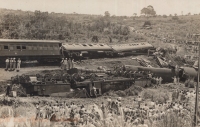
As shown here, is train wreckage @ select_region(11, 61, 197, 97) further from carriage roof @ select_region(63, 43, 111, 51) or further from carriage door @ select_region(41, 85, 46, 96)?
carriage roof @ select_region(63, 43, 111, 51)

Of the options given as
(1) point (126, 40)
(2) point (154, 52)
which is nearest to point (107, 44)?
(1) point (126, 40)

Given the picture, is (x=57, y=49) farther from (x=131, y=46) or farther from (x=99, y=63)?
(x=131, y=46)

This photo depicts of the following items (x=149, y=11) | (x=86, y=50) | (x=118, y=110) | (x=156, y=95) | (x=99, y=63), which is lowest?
(x=118, y=110)

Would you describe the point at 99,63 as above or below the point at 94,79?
above

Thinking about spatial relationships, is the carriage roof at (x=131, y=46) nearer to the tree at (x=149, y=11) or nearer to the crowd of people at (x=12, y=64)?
the tree at (x=149, y=11)

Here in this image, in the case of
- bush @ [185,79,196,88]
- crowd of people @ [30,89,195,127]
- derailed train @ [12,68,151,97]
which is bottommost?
crowd of people @ [30,89,195,127]

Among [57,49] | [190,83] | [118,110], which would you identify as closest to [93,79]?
[118,110]

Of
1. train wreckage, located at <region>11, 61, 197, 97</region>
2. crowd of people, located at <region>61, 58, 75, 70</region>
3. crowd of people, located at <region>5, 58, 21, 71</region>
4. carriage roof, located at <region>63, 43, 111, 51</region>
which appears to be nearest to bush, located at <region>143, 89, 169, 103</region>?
train wreckage, located at <region>11, 61, 197, 97</region>

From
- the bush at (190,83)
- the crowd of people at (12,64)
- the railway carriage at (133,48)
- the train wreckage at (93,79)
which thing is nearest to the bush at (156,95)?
the train wreckage at (93,79)
